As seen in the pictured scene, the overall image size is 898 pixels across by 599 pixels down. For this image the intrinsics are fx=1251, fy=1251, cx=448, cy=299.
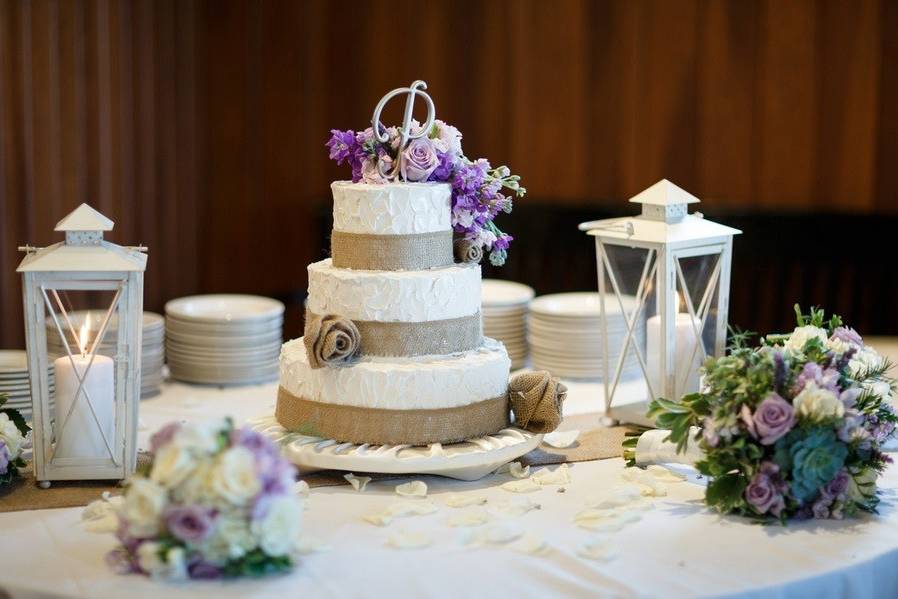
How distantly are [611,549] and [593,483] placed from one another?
0.59 m

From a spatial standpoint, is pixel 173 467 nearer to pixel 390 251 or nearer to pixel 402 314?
pixel 402 314

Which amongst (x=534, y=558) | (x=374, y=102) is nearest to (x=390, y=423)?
(x=534, y=558)

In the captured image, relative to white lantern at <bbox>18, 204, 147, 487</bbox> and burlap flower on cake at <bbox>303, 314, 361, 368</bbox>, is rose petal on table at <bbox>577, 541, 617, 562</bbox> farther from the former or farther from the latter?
white lantern at <bbox>18, 204, 147, 487</bbox>

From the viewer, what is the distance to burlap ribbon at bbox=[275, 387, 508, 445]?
11.3 ft

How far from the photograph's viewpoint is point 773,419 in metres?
3.06

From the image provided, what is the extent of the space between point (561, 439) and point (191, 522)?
1520 millimetres

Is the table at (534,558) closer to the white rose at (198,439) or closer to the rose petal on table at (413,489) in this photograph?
the rose petal on table at (413,489)

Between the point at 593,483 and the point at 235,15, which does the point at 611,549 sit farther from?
the point at 235,15

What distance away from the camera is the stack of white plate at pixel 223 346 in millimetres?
4340

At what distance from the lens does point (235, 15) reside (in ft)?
21.7

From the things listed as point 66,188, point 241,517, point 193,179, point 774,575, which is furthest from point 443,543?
point 193,179

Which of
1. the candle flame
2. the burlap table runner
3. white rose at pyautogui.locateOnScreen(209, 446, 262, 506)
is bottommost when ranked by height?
the burlap table runner

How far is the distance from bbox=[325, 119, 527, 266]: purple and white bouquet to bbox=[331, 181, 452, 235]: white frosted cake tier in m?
0.06

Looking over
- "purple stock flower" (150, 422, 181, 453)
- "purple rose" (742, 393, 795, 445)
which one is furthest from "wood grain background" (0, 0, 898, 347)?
"purple stock flower" (150, 422, 181, 453)
